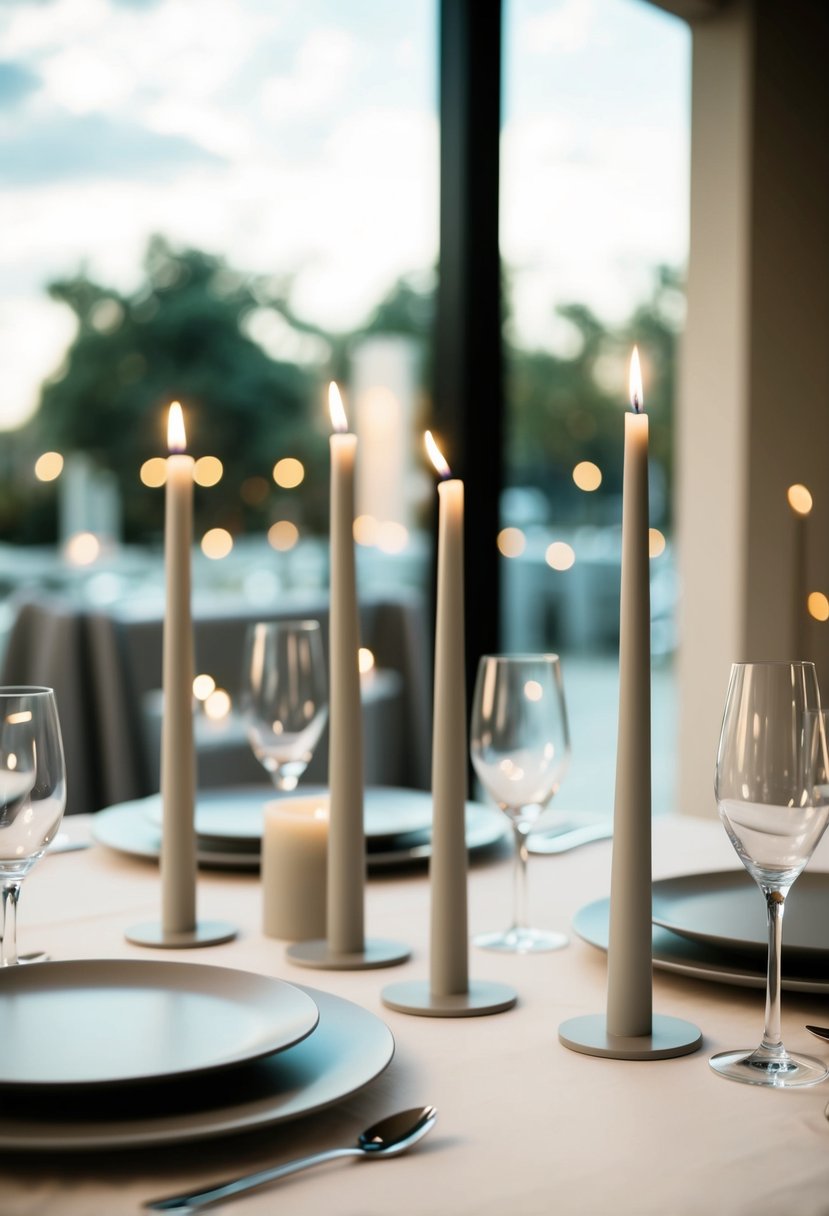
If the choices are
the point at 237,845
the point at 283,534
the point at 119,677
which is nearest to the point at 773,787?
the point at 237,845

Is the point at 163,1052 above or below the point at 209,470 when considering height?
below

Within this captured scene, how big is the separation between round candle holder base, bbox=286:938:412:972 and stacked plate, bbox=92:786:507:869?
21cm

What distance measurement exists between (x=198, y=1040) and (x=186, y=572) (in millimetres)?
370

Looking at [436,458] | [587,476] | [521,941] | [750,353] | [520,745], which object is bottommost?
[521,941]

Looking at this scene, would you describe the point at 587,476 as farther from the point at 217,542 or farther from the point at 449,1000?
the point at 449,1000

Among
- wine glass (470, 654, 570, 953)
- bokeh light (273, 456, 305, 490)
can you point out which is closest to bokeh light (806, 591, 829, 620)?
bokeh light (273, 456, 305, 490)

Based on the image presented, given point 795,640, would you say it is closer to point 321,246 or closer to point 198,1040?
point 321,246

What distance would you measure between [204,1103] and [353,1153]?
0.24 ft

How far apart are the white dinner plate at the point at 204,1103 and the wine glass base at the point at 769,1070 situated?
18 cm

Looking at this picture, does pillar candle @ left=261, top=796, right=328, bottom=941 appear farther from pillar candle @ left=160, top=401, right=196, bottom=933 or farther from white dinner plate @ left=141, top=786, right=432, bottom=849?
white dinner plate @ left=141, top=786, right=432, bottom=849

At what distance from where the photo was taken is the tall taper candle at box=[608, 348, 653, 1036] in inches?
26.9

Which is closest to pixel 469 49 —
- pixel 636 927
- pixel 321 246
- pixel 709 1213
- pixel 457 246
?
pixel 457 246

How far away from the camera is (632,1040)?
70 cm

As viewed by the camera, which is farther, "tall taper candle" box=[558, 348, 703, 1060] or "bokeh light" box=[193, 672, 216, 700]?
"bokeh light" box=[193, 672, 216, 700]
